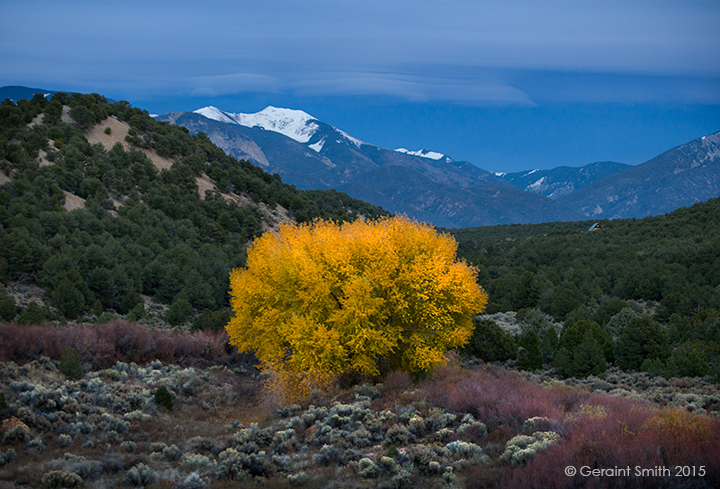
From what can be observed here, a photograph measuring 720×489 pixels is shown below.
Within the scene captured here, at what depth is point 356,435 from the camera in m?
15.7

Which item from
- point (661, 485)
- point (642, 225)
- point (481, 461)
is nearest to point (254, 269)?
point (481, 461)

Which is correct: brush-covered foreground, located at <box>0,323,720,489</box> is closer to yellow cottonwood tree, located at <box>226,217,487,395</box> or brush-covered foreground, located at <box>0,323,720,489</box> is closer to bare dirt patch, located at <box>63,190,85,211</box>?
yellow cottonwood tree, located at <box>226,217,487,395</box>

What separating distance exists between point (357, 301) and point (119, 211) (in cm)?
5419

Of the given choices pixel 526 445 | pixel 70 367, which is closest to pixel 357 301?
pixel 526 445

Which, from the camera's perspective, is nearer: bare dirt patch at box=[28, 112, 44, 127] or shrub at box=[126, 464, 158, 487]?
shrub at box=[126, 464, 158, 487]

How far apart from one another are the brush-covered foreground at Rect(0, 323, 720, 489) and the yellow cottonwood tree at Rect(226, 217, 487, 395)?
1652 millimetres

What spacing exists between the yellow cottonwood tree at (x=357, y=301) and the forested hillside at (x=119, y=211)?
18.2 m

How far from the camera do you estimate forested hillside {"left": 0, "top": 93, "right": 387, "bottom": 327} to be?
43094 millimetres

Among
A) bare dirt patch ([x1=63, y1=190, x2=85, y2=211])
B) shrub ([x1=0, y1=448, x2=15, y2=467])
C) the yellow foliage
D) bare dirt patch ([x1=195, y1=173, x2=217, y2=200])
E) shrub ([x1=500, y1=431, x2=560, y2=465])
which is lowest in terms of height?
shrub ([x1=0, y1=448, x2=15, y2=467])

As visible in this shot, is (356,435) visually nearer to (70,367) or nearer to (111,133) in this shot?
(70,367)

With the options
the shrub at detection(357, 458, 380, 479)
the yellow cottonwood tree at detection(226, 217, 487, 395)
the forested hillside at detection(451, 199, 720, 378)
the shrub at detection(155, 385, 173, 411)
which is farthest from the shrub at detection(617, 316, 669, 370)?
the shrub at detection(155, 385, 173, 411)

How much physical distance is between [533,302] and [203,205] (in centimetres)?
5152

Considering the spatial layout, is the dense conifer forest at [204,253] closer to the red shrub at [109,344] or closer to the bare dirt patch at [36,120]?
the bare dirt patch at [36,120]

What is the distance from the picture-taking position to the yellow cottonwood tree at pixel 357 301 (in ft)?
70.4
